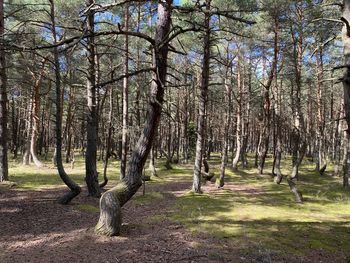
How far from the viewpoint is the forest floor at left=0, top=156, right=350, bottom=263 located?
627 cm

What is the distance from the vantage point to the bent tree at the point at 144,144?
658 cm

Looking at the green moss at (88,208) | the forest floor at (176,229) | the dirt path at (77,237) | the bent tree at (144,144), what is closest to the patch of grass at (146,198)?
the forest floor at (176,229)

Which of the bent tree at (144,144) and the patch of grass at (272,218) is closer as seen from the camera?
the bent tree at (144,144)

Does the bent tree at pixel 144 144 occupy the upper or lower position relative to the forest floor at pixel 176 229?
upper

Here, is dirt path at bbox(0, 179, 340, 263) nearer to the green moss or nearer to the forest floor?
the forest floor

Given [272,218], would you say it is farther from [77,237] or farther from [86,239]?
[77,237]

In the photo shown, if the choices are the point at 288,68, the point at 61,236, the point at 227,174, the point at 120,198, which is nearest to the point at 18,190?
the point at 61,236

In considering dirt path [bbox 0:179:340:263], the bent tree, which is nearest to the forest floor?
dirt path [bbox 0:179:340:263]

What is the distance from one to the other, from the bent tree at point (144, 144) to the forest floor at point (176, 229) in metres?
0.44

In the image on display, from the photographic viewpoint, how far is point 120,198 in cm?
718

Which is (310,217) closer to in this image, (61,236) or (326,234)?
(326,234)

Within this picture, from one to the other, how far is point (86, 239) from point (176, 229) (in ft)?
8.48

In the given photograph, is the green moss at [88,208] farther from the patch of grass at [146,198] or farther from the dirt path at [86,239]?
the patch of grass at [146,198]

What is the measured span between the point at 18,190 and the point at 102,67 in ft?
56.4
